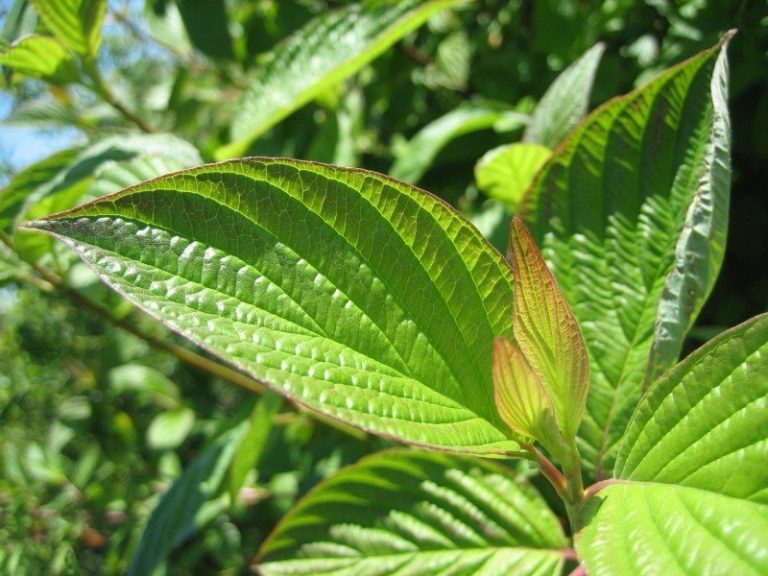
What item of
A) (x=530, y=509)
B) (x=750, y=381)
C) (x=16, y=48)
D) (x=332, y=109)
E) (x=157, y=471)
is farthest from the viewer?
(x=157, y=471)

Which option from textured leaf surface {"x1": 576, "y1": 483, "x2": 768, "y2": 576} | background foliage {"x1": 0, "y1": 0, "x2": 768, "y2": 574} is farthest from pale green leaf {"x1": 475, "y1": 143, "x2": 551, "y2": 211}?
textured leaf surface {"x1": 576, "y1": 483, "x2": 768, "y2": 576}

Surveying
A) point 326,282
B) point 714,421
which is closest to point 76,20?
point 326,282

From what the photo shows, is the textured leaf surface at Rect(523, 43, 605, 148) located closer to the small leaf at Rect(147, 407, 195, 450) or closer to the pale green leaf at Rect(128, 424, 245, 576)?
the pale green leaf at Rect(128, 424, 245, 576)

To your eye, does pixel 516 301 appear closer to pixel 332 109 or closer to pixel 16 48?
pixel 16 48

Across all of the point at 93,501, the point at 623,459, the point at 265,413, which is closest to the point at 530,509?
the point at 623,459

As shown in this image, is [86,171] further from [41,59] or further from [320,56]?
[320,56]

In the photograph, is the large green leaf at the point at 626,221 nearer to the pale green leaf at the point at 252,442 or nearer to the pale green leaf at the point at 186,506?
Result: the pale green leaf at the point at 252,442
